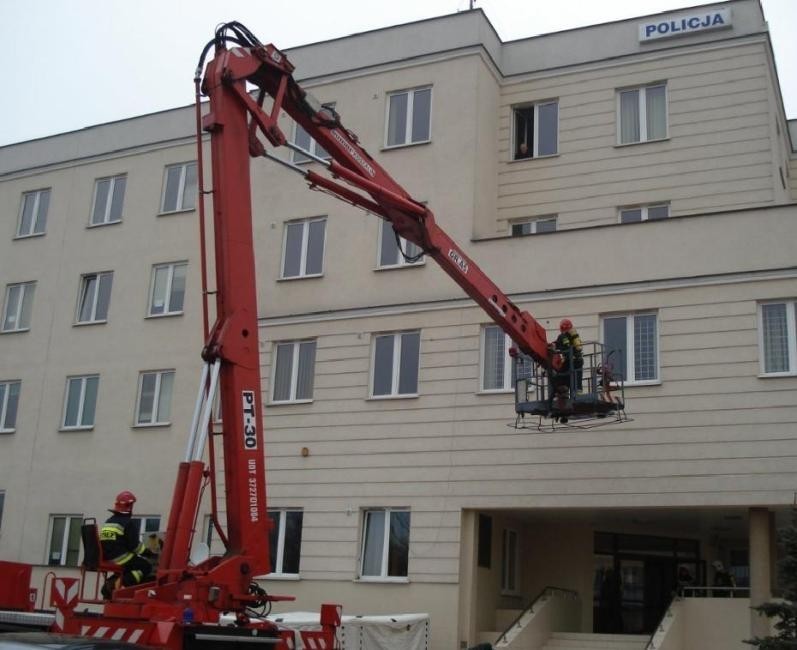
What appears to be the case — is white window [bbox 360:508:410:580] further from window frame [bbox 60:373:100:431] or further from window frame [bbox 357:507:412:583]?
window frame [bbox 60:373:100:431]

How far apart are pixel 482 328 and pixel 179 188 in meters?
10.9

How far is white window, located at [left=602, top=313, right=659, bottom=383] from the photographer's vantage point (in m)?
21.6

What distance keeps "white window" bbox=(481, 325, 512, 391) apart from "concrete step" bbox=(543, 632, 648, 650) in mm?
5378

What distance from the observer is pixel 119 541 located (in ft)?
43.2

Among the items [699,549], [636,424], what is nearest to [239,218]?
[636,424]

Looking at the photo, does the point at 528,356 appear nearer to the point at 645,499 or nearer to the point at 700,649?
the point at 645,499

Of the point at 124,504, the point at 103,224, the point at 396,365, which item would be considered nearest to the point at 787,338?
the point at 396,365

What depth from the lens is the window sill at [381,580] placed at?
2289 cm

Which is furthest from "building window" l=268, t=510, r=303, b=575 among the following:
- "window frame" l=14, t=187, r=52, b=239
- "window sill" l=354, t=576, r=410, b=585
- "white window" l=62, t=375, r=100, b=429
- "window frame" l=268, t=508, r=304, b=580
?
"window frame" l=14, t=187, r=52, b=239

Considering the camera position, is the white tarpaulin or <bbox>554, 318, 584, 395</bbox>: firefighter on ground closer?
<bbox>554, 318, 584, 395</bbox>: firefighter on ground

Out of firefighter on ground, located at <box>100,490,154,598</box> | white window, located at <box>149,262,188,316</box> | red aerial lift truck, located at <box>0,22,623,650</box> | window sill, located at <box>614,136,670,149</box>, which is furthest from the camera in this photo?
white window, located at <box>149,262,188,316</box>

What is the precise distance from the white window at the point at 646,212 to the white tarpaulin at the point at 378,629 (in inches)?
414

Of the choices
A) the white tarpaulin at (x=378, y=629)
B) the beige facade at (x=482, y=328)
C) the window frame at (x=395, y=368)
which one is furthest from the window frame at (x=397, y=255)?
the white tarpaulin at (x=378, y=629)

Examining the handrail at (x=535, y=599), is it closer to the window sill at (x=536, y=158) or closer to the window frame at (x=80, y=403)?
the window sill at (x=536, y=158)
